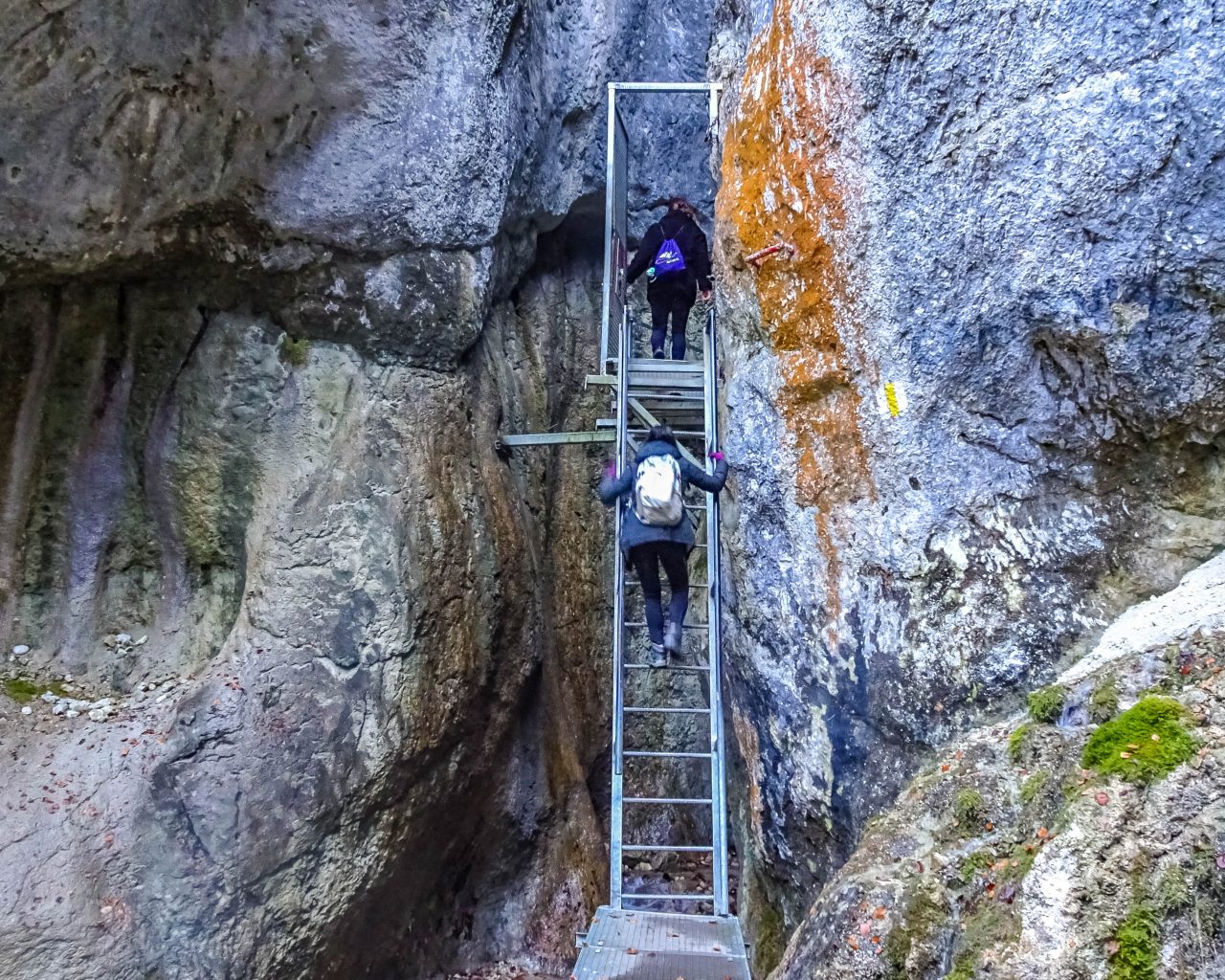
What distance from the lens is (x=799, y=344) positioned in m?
4.87

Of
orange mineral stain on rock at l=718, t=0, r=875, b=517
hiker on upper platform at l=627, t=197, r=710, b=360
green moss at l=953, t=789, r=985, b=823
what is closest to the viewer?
green moss at l=953, t=789, r=985, b=823

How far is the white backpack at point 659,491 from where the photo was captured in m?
4.96

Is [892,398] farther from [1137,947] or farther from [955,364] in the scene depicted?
[1137,947]

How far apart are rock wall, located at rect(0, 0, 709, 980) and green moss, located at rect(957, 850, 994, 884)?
3.46 metres

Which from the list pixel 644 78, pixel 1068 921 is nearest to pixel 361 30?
pixel 644 78

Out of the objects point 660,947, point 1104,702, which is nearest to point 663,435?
point 660,947

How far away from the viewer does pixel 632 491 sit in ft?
17.2

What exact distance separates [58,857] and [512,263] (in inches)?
208

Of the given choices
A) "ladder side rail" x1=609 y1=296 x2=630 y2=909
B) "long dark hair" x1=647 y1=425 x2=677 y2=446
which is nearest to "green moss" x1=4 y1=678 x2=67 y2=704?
"ladder side rail" x1=609 y1=296 x2=630 y2=909

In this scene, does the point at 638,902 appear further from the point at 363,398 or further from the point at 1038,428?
the point at 1038,428

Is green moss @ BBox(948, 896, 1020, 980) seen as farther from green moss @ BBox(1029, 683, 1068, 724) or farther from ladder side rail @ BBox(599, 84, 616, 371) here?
ladder side rail @ BBox(599, 84, 616, 371)

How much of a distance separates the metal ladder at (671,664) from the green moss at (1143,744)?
2.81 meters

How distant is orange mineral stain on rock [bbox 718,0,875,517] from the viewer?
454 cm

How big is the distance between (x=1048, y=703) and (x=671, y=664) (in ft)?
8.90
